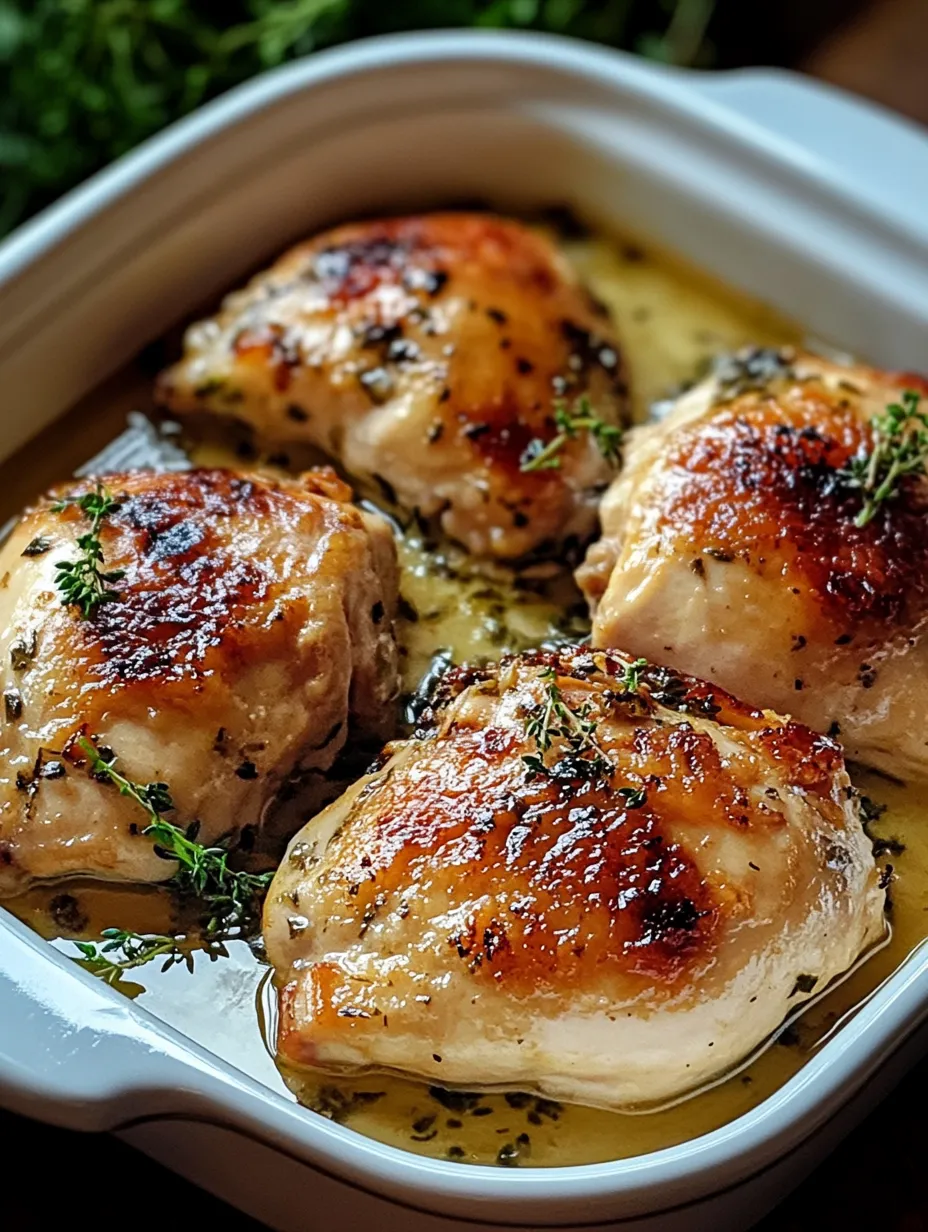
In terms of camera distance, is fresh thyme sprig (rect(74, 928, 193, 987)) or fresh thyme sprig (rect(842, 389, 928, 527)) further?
fresh thyme sprig (rect(842, 389, 928, 527))

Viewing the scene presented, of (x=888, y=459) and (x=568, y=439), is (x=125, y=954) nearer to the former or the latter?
(x=568, y=439)

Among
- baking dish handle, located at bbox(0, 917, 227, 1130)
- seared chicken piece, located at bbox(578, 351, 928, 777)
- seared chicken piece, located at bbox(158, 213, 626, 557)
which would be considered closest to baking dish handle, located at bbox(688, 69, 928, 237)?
seared chicken piece, located at bbox(158, 213, 626, 557)

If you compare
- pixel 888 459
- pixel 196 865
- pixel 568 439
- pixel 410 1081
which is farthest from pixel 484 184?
pixel 410 1081

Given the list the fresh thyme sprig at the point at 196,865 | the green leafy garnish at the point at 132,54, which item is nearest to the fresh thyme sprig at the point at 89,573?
the fresh thyme sprig at the point at 196,865

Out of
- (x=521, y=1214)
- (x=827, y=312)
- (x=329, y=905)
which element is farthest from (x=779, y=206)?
(x=521, y=1214)

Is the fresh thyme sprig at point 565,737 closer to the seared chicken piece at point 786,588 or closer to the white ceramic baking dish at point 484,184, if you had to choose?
the seared chicken piece at point 786,588

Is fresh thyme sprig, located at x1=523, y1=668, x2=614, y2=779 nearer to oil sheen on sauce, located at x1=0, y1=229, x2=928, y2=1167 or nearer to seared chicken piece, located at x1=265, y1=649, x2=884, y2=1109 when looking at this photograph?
seared chicken piece, located at x1=265, y1=649, x2=884, y2=1109
